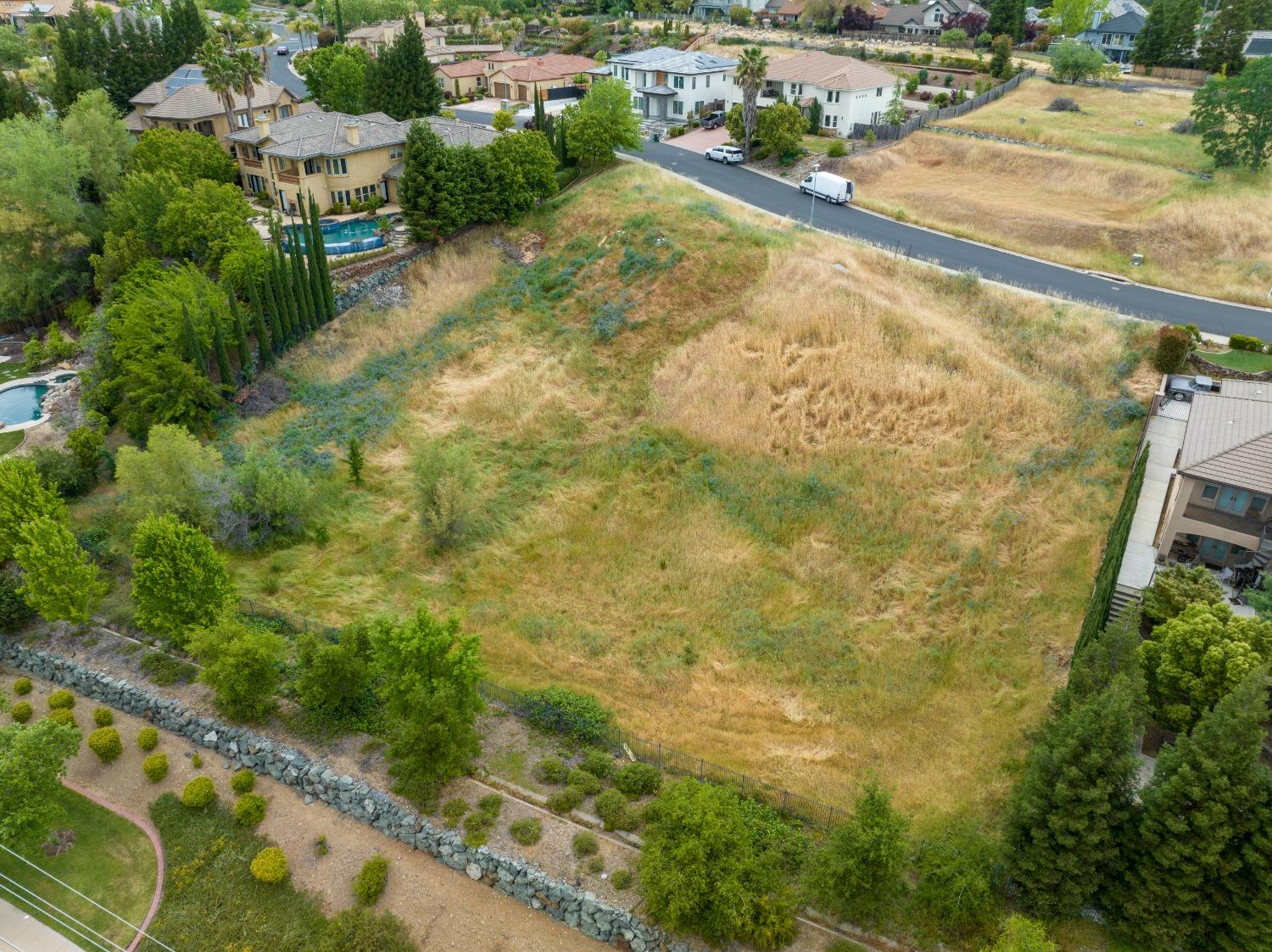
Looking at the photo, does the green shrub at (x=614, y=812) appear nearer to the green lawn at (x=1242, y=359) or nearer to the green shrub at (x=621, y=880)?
the green shrub at (x=621, y=880)

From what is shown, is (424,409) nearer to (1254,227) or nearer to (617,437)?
(617,437)

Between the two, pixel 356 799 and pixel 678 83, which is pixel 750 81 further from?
pixel 356 799

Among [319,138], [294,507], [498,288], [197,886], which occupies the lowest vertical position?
[197,886]

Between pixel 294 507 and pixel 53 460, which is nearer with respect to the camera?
pixel 294 507

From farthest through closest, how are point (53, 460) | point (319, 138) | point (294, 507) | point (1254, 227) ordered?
point (319, 138) → point (1254, 227) → point (53, 460) → point (294, 507)

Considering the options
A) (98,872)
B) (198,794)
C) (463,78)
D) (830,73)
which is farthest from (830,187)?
(98,872)

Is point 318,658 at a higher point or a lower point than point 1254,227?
lower

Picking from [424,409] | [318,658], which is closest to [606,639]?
[318,658]

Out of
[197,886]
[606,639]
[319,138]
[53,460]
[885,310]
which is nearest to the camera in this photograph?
[197,886]
